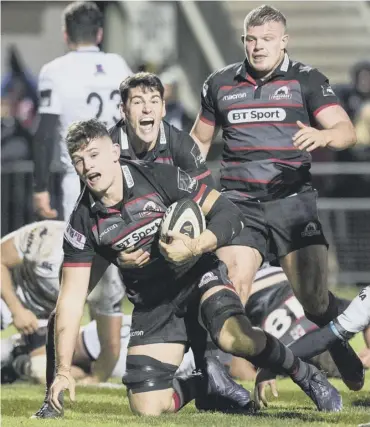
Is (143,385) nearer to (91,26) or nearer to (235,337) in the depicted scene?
(235,337)

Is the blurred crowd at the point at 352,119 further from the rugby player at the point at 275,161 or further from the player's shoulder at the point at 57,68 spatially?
the rugby player at the point at 275,161

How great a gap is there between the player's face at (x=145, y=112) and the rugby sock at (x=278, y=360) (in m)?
1.45

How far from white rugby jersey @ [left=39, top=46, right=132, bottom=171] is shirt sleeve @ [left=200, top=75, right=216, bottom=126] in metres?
1.47

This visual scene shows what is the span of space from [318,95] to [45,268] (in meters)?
2.60

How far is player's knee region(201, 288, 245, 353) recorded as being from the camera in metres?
7.38

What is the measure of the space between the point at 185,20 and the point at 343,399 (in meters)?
13.6

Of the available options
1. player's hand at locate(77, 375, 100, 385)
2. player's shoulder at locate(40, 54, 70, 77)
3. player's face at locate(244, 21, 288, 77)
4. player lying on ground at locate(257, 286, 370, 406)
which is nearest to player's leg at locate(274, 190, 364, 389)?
player lying on ground at locate(257, 286, 370, 406)

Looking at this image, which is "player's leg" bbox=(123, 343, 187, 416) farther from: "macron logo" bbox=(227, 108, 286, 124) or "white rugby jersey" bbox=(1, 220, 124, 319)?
"white rugby jersey" bbox=(1, 220, 124, 319)

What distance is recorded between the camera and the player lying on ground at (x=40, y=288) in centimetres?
971

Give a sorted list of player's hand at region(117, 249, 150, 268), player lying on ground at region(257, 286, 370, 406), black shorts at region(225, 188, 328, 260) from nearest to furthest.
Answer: player's hand at region(117, 249, 150, 268) → player lying on ground at region(257, 286, 370, 406) → black shorts at region(225, 188, 328, 260)

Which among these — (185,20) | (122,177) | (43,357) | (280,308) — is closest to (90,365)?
(43,357)

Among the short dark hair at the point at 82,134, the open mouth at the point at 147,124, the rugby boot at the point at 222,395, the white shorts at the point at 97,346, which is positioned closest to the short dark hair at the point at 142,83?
the open mouth at the point at 147,124

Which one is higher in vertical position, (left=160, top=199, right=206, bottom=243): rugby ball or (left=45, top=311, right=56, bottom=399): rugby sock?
(left=160, top=199, right=206, bottom=243): rugby ball

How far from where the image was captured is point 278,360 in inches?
294
